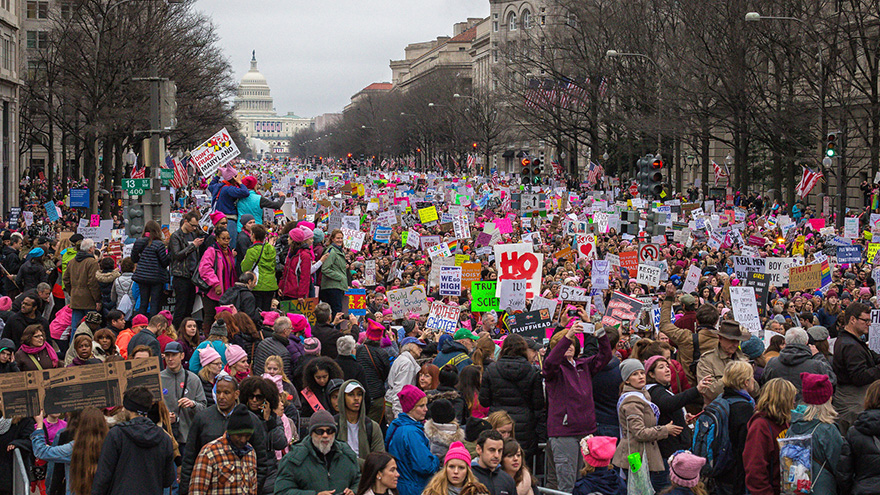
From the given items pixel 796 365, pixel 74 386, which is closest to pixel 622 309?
pixel 796 365

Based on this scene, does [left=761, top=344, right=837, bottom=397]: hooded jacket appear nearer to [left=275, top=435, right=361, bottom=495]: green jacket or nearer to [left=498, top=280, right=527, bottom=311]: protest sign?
[left=275, top=435, right=361, bottom=495]: green jacket

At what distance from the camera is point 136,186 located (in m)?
16.6

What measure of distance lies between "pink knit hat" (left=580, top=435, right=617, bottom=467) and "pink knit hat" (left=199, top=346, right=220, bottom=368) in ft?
9.22

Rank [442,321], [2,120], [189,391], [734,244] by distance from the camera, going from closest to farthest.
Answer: [189,391] → [442,321] → [734,244] → [2,120]

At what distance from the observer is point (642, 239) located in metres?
23.1

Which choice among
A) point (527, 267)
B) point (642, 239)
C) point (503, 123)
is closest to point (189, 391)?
point (527, 267)

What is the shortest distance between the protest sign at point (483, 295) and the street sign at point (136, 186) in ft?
17.2

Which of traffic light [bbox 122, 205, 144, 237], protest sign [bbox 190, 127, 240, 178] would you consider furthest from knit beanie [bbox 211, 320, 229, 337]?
protest sign [bbox 190, 127, 240, 178]

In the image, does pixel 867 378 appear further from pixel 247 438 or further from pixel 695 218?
pixel 695 218

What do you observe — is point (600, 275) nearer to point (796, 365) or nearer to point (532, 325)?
point (532, 325)

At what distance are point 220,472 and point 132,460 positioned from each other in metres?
0.54

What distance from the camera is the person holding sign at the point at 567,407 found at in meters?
8.37

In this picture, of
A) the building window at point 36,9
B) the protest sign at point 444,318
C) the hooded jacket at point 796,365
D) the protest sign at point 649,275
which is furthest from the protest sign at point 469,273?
the building window at point 36,9

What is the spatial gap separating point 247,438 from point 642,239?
1721cm
